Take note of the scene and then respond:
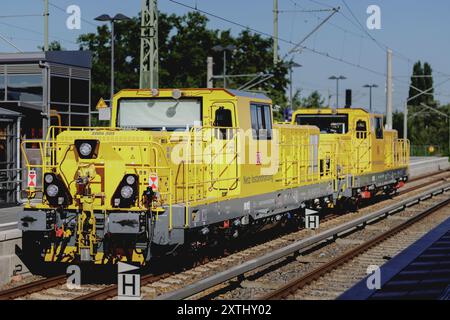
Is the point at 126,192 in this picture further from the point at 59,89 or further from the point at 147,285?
the point at 59,89

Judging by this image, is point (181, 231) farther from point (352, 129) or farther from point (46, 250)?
point (352, 129)

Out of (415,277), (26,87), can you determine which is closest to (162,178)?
(415,277)

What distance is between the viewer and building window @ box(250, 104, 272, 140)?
50.7ft

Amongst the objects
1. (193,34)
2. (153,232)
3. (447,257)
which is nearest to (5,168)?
(153,232)

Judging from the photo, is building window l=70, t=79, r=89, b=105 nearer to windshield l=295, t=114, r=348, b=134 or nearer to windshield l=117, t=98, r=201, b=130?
windshield l=295, t=114, r=348, b=134

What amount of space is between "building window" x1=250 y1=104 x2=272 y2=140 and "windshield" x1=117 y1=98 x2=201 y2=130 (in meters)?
1.39

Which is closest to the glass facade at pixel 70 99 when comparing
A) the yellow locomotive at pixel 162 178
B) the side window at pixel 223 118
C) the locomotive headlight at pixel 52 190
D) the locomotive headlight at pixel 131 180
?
the yellow locomotive at pixel 162 178

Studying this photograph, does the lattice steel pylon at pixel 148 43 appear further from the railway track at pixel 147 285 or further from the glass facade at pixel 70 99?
the glass facade at pixel 70 99

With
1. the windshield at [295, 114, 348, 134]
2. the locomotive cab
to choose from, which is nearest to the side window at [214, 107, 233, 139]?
the locomotive cab

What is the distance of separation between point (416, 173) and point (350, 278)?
38022 millimetres

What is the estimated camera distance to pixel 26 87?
26875 millimetres

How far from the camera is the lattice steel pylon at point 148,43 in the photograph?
1950 cm

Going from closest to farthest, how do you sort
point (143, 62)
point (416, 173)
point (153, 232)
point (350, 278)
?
point (153, 232), point (350, 278), point (143, 62), point (416, 173)

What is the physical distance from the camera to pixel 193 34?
7450 cm
